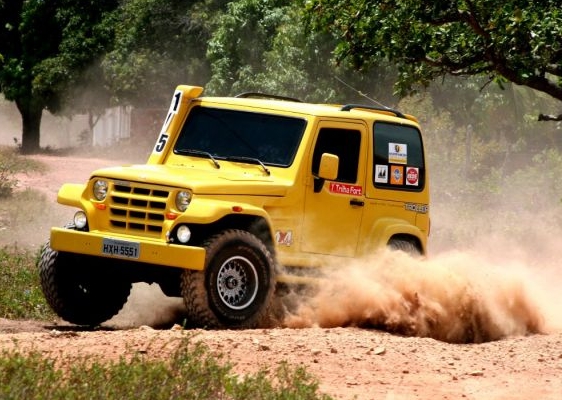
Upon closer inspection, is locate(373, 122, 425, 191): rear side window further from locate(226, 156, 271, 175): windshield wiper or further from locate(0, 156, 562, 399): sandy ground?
locate(226, 156, 271, 175): windshield wiper

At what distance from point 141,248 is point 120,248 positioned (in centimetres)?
22

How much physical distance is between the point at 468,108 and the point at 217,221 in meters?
37.4

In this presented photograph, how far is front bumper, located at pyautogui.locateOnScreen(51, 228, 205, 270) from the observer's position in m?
10.8

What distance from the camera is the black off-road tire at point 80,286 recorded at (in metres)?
11.8

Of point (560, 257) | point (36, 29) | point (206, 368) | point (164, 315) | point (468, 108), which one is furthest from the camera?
point (36, 29)

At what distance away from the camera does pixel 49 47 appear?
51.7m

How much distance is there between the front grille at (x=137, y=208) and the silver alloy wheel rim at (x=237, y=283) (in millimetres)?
627

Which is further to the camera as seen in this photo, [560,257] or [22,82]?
[22,82]

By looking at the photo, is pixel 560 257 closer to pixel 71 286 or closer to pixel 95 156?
pixel 71 286

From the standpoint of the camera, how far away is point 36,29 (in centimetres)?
5122

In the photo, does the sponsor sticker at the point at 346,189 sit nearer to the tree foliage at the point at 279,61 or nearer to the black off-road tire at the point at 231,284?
the black off-road tire at the point at 231,284

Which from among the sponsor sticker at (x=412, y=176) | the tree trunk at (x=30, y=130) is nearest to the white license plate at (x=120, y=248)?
the sponsor sticker at (x=412, y=176)

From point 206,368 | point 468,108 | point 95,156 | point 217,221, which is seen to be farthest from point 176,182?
point 95,156

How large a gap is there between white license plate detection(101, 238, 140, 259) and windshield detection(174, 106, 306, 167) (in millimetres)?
1605
